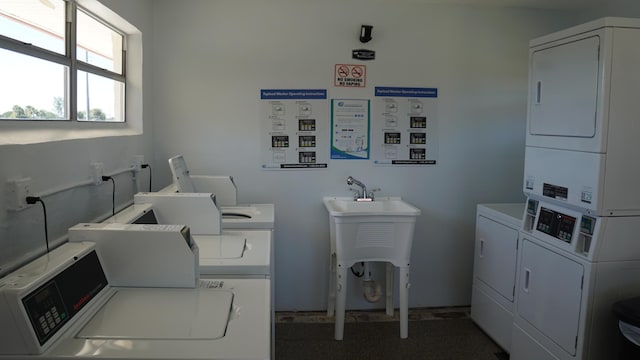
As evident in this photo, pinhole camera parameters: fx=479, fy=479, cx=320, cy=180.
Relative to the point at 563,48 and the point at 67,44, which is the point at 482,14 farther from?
the point at 67,44

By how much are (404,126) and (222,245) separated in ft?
6.57

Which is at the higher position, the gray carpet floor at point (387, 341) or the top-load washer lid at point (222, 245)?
the top-load washer lid at point (222, 245)

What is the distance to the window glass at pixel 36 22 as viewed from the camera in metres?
1.94

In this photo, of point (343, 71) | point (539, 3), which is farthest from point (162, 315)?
point (539, 3)

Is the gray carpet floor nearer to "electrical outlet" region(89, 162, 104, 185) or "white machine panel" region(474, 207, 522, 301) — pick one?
"white machine panel" region(474, 207, 522, 301)

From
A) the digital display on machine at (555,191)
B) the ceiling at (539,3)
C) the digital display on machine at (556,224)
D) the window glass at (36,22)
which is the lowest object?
the digital display on machine at (556,224)

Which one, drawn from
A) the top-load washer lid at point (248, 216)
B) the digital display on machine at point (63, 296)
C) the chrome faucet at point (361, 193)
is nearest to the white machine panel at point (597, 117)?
the chrome faucet at point (361, 193)

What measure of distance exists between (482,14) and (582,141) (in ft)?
6.01

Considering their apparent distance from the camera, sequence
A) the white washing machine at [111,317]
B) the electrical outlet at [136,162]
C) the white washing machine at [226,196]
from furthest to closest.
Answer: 1. the electrical outlet at [136,162]
2. the white washing machine at [226,196]
3. the white washing machine at [111,317]

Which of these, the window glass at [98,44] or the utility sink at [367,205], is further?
the utility sink at [367,205]

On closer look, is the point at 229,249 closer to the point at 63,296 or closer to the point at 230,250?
the point at 230,250

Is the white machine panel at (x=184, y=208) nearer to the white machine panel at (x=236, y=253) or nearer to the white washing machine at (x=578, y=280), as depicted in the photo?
the white machine panel at (x=236, y=253)

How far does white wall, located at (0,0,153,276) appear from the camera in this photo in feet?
5.91

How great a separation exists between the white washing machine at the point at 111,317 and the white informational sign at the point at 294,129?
6.54ft
